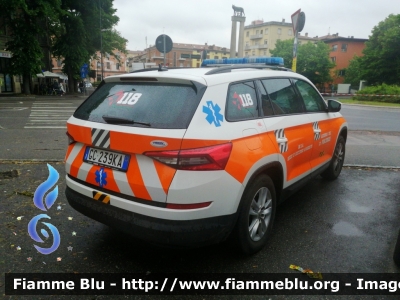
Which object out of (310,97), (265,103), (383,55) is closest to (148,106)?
(265,103)

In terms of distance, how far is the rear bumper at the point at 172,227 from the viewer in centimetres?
247

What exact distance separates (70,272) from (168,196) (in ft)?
4.00

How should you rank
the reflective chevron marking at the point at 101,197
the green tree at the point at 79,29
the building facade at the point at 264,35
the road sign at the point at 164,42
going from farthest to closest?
the building facade at the point at 264,35 < the green tree at the point at 79,29 < the road sign at the point at 164,42 < the reflective chevron marking at the point at 101,197

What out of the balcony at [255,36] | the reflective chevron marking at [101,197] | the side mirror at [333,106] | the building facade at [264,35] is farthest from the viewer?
the balcony at [255,36]

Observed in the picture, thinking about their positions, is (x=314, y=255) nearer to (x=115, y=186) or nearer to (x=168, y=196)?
(x=168, y=196)

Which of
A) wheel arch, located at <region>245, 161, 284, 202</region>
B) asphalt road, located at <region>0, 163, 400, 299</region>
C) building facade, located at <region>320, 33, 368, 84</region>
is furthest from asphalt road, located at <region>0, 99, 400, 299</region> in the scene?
building facade, located at <region>320, 33, 368, 84</region>

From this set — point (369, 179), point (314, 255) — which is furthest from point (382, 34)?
point (314, 255)

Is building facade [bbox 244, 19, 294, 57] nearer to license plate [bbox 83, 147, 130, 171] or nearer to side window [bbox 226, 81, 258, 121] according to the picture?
side window [bbox 226, 81, 258, 121]

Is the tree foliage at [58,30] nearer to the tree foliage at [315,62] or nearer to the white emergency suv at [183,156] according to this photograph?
the white emergency suv at [183,156]

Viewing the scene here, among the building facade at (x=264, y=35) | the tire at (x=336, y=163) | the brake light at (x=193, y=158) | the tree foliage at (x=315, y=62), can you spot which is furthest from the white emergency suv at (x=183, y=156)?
the building facade at (x=264, y=35)

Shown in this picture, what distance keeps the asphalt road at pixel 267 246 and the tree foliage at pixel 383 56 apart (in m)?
47.5

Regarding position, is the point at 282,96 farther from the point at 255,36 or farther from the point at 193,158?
the point at 255,36

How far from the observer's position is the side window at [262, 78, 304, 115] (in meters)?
3.50

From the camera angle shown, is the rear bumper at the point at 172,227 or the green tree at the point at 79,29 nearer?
the rear bumper at the point at 172,227
